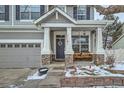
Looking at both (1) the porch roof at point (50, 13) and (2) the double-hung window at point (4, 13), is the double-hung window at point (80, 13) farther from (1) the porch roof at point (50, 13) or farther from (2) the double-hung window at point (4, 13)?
(2) the double-hung window at point (4, 13)

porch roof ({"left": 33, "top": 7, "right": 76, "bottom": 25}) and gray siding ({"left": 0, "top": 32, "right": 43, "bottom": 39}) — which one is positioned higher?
porch roof ({"left": 33, "top": 7, "right": 76, "bottom": 25})

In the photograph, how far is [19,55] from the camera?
60.7 feet

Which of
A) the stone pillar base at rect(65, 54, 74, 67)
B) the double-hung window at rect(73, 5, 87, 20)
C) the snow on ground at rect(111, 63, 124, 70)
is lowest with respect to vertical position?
the snow on ground at rect(111, 63, 124, 70)

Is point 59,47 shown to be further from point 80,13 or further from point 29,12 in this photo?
point 29,12

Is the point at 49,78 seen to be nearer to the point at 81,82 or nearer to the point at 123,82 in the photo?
the point at 81,82

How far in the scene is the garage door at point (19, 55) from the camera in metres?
18.5

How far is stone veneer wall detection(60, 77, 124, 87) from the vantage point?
12352 mm

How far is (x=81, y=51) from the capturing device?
18.9m

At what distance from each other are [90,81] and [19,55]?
23.7 ft

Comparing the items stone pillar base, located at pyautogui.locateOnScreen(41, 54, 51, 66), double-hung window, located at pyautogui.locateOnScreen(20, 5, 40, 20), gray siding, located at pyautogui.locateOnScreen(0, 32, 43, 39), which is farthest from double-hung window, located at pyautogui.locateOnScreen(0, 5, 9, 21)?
stone pillar base, located at pyautogui.locateOnScreen(41, 54, 51, 66)

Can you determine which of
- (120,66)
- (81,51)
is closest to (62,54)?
(81,51)

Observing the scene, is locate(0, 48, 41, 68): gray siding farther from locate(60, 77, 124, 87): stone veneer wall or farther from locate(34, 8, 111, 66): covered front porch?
locate(60, 77, 124, 87): stone veneer wall

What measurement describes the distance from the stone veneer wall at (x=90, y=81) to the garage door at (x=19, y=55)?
6.20m

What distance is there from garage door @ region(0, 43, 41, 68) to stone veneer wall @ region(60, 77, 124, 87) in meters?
6.20
